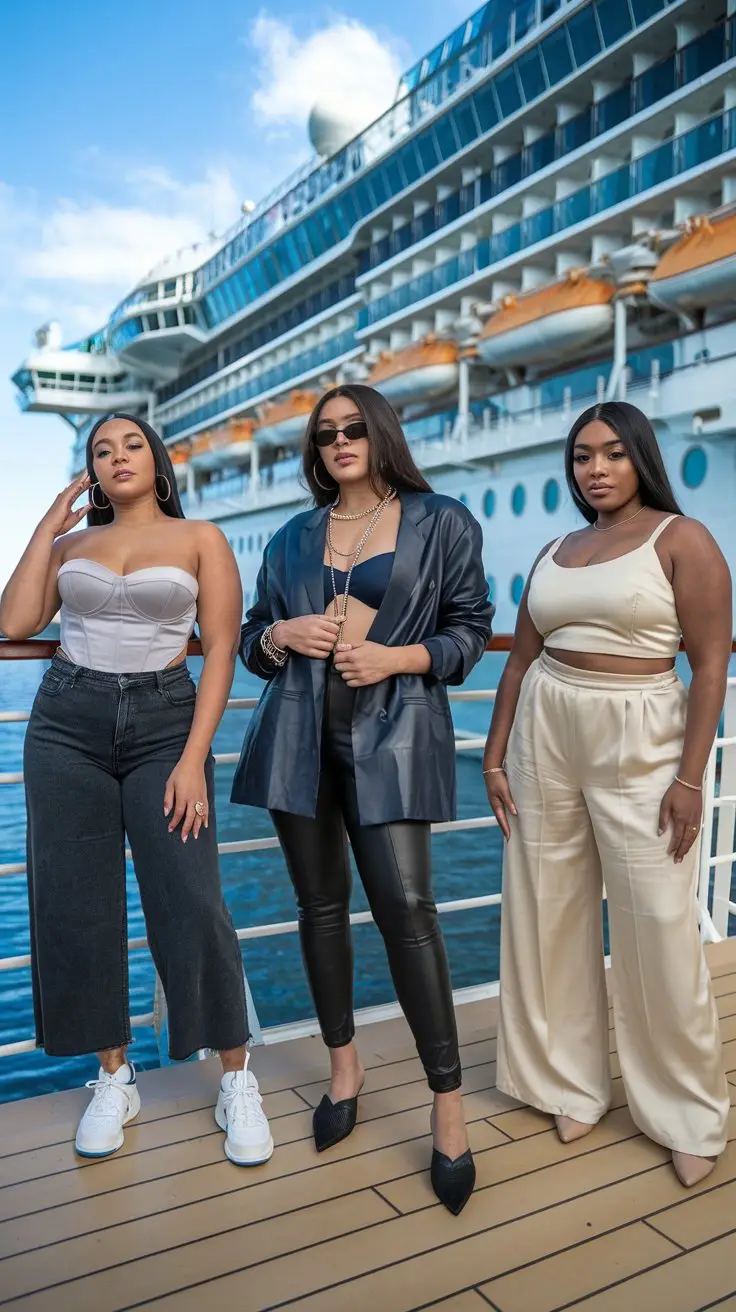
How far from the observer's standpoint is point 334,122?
78.3ft

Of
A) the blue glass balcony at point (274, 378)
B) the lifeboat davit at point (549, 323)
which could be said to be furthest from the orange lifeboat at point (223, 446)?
the lifeboat davit at point (549, 323)

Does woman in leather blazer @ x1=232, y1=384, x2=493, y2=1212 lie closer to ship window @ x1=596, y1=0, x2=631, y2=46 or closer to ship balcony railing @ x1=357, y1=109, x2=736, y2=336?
ship balcony railing @ x1=357, y1=109, x2=736, y2=336

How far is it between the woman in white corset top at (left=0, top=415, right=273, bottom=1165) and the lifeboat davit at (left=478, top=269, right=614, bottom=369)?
11.7m

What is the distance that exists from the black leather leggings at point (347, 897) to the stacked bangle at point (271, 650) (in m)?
0.11

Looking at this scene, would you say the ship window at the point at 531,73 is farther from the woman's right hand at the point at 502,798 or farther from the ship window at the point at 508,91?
the woman's right hand at the point at 502,798

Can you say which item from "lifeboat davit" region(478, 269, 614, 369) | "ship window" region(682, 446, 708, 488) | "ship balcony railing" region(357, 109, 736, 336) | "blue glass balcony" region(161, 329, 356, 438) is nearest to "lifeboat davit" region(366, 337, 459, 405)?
"lifeboat davit" region(478, 269, 614, 369)

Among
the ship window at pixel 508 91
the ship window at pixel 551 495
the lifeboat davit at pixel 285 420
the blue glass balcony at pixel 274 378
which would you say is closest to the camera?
the ship window at pixel 551 495

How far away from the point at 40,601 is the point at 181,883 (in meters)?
0.64

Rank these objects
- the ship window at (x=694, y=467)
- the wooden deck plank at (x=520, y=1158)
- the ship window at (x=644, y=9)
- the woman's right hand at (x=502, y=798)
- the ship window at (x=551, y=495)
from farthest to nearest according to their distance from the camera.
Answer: the ship window at (x=644, y=9)
the ship window at (x=551, y=495)
the ship window at (x=694, y=467)
the woman's right hand at (x=502, y=798)
the wooden deck plank at (x=520, y=1158)

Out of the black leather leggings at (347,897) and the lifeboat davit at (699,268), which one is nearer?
the black leather leggings at (347,897)

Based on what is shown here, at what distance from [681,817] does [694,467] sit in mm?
9430

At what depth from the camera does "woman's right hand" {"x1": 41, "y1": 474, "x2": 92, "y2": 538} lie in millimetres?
1988

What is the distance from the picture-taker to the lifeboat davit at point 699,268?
1085 centimetres

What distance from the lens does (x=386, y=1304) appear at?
147 cm
